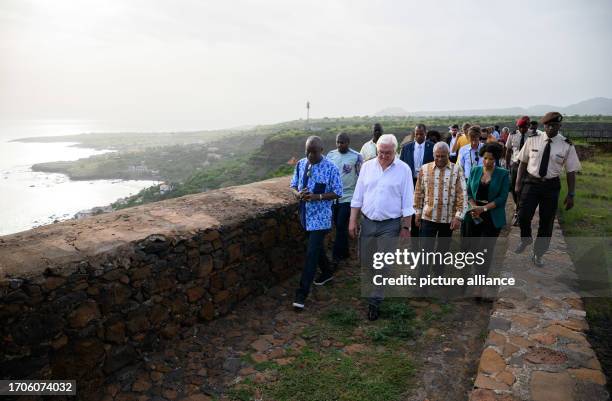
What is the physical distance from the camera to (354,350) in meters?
3.39

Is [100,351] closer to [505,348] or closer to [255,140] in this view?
[505,348]

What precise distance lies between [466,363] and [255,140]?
74.6 m

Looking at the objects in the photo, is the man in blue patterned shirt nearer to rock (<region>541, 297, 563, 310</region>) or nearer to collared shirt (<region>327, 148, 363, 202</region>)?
collared shirt (<region>327, 148, 363, 202</region>)

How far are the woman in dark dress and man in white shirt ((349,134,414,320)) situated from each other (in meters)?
1.02

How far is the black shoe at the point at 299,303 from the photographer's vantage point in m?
4.04

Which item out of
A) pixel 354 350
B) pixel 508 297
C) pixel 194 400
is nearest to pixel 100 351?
pixel 194 400

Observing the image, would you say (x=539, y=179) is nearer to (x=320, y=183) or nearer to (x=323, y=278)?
(x=320, y=183)

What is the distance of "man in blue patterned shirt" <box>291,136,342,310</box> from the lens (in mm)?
4027

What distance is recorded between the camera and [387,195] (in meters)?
3.71

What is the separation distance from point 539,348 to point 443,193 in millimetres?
1684

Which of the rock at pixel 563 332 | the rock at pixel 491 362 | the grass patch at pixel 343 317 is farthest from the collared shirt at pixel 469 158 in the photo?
the rock at pixel 491 362

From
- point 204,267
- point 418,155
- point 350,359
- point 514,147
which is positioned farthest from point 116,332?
point 514,147

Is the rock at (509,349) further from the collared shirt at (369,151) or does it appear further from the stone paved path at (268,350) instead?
the collared shirt at (369,151)

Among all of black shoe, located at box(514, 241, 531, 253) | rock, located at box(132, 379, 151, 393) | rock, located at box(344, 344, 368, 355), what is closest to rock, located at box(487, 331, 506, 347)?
rock, located at box(344, 344, 368, 355)
